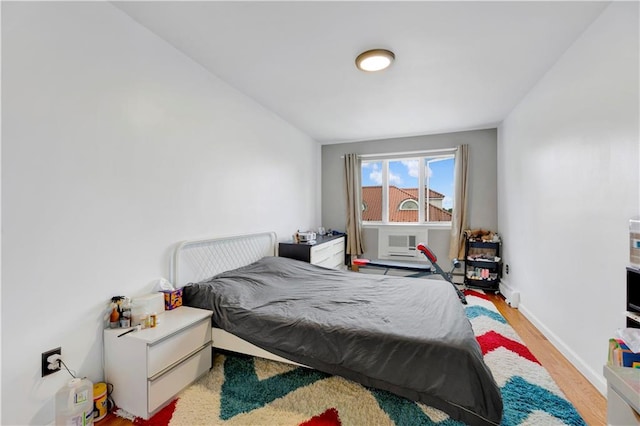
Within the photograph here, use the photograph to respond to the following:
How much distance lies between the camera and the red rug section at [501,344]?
7.27 feet

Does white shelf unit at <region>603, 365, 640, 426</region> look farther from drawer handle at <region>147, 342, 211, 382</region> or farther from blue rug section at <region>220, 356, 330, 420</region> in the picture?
drawer handle at <region>147, 342, 211, 382</region>

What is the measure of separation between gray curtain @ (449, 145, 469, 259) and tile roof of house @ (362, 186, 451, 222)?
10.9 inches

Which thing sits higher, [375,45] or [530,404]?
[375,45]

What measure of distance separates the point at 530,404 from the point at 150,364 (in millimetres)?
2348

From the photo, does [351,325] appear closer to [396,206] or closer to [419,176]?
[396,206]

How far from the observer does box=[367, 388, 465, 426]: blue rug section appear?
1.50 m

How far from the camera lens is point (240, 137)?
2.98m

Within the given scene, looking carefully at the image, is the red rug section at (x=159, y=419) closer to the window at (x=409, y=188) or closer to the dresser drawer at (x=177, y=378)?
the dresser drawer at (x=177, y=378)

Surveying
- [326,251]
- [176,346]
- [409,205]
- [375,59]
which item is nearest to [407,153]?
[409,205]

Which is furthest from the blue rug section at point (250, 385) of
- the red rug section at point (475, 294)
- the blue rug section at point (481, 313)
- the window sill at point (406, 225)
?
the window sill at point (406, 225)

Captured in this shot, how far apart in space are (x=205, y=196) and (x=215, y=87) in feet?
3.64

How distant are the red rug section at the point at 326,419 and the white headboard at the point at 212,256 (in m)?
1.44

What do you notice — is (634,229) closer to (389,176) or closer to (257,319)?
(257,319)

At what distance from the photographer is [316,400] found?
167 cm
